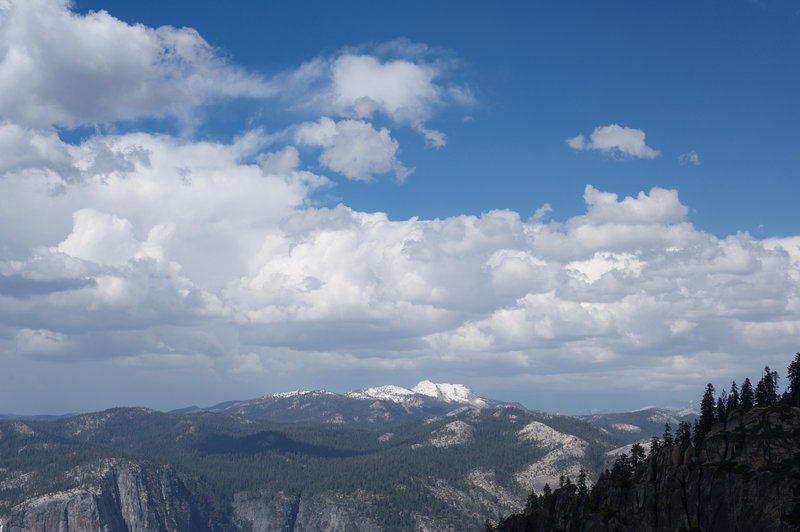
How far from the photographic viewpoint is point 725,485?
444ft

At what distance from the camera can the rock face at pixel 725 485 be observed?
12681cm

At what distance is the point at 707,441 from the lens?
5846 inches

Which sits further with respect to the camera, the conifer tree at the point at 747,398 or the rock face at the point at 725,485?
the conifer tree at the point at 747,398

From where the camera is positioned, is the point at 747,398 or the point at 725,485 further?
the point at 747,398

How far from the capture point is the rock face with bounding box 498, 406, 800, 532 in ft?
416

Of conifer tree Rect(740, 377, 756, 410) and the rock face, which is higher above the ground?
conifer tree Rect(740, 377, 756, 410)

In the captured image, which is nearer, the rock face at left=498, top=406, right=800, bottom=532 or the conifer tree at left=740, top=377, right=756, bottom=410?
the rock face at left=498, top=406, right=800, bottom=532

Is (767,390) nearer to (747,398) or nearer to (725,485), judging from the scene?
(747,398)

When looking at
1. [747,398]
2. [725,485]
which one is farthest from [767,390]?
[725,485]

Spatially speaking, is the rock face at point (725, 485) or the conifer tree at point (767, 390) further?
the conifer tree at point (767, 390)

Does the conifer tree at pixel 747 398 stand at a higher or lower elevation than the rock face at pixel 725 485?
higher

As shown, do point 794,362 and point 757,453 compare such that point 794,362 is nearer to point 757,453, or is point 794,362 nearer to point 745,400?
point 745,400

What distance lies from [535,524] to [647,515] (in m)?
52.9

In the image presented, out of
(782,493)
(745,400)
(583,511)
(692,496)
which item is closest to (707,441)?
(692,496)
